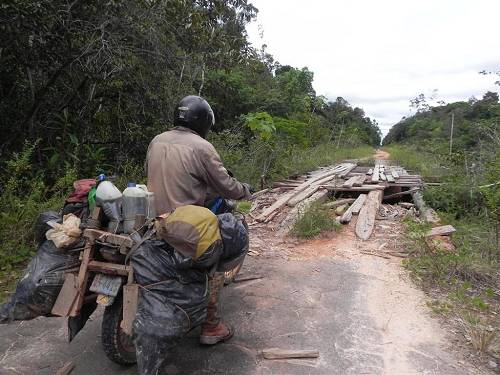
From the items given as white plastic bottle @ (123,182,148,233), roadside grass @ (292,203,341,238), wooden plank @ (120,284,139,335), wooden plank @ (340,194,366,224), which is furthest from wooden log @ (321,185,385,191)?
wooden plank @ (120,284,139,335)

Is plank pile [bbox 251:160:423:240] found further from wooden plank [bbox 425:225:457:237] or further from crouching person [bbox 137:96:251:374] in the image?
crouching person [bbox 137:96:251:374]

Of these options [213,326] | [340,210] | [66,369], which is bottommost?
[66,369]

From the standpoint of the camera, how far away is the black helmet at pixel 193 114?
330 centimetres

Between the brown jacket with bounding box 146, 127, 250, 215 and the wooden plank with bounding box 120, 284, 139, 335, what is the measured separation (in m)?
0.73

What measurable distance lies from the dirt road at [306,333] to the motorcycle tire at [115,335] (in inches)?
5.8

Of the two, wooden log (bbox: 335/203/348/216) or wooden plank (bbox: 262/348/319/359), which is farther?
wooden log (bbox: 335/203/348/216)

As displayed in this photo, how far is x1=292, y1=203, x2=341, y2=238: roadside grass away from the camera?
6.36 m

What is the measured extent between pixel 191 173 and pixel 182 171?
72 mm

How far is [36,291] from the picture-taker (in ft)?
8.30

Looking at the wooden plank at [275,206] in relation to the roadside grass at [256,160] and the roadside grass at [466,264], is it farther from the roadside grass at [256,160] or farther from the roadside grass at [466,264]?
the roadside grass at [466,264]

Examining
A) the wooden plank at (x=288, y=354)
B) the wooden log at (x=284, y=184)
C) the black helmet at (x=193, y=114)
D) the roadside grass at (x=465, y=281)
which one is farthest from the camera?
the wooden log at (x=284, y=184)

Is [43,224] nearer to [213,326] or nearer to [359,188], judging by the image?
[213,326]

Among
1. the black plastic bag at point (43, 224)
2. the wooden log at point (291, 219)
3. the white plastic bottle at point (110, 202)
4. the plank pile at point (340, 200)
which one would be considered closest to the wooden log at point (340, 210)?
the plank pile at point (340, 200)

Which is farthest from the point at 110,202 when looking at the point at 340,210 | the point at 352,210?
the point at 340,210
